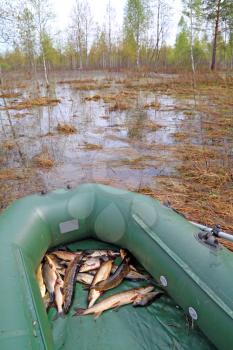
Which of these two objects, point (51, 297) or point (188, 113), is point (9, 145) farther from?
point (188, 113)

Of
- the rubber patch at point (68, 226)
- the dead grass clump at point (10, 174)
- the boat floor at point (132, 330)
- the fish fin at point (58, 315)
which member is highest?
the rubber patch at point (68, 226)

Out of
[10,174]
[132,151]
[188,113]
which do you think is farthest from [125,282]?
[188,113]

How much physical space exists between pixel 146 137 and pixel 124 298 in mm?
5668

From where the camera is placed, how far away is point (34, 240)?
2.55 meters

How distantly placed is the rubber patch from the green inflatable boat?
0.01 metres

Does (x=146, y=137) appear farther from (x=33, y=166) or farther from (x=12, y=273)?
(x=12, y=273)

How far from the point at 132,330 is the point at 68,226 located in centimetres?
117

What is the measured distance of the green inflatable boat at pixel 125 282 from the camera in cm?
179

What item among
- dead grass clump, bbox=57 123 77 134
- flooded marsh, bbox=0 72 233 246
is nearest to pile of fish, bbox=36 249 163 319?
flooded marsh, bbox=0 72 233 246

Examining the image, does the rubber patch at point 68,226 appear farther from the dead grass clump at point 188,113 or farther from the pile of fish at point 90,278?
the dead grass clump at point 188,113

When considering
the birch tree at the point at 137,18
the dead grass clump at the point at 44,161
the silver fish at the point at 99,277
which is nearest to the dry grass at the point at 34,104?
the dead grass clump at the point at 44,161

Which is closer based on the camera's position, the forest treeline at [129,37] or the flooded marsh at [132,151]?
the flooded marsh at [132,151]

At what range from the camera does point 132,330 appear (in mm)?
2217

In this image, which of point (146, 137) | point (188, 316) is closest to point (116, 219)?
point (188, 316)
